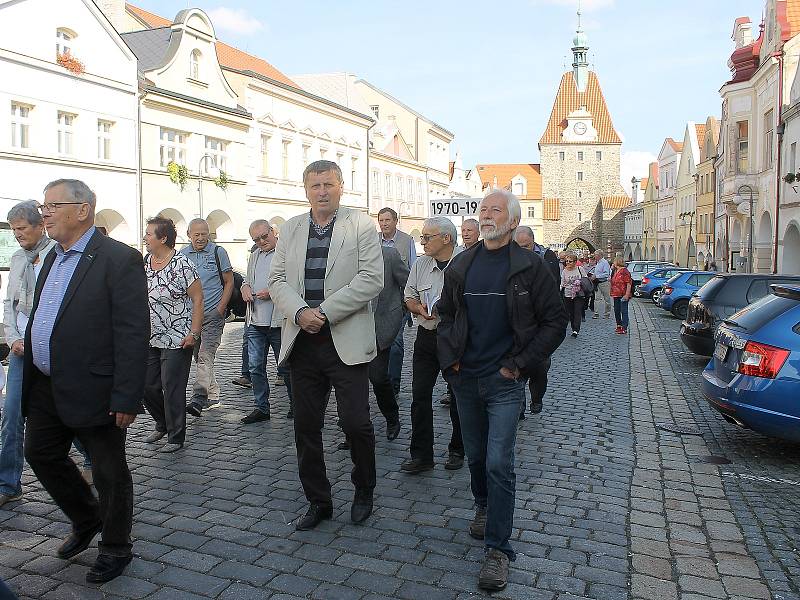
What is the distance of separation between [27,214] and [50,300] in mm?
1430

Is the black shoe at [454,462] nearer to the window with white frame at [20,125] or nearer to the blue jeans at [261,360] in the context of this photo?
the blue jeans at [261,360]

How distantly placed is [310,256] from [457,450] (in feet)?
7.69

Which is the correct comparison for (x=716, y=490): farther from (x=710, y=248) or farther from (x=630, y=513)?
(x=710, y=248)

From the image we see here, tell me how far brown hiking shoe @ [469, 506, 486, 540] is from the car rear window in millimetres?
3595

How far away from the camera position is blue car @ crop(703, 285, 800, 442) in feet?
21.0

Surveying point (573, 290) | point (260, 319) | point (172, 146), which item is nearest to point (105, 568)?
point (260, 319)

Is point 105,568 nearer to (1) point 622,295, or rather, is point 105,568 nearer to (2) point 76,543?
(2) point 76,543

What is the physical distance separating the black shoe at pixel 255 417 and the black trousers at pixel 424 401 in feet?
6.99

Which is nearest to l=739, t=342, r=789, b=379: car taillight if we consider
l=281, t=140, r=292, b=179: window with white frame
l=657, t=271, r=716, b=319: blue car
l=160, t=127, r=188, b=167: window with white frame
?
l=657, t=271, r=716, b=319: blue car

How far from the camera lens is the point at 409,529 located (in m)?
4.77

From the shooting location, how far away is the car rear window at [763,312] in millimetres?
6836

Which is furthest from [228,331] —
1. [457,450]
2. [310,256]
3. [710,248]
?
[710,248]

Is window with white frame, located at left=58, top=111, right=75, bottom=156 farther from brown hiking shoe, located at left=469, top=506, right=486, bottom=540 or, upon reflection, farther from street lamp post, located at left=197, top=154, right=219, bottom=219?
brown hiking shoe, located at left=469, top=506, right=486, bottom=540

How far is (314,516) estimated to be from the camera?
4.79 m
